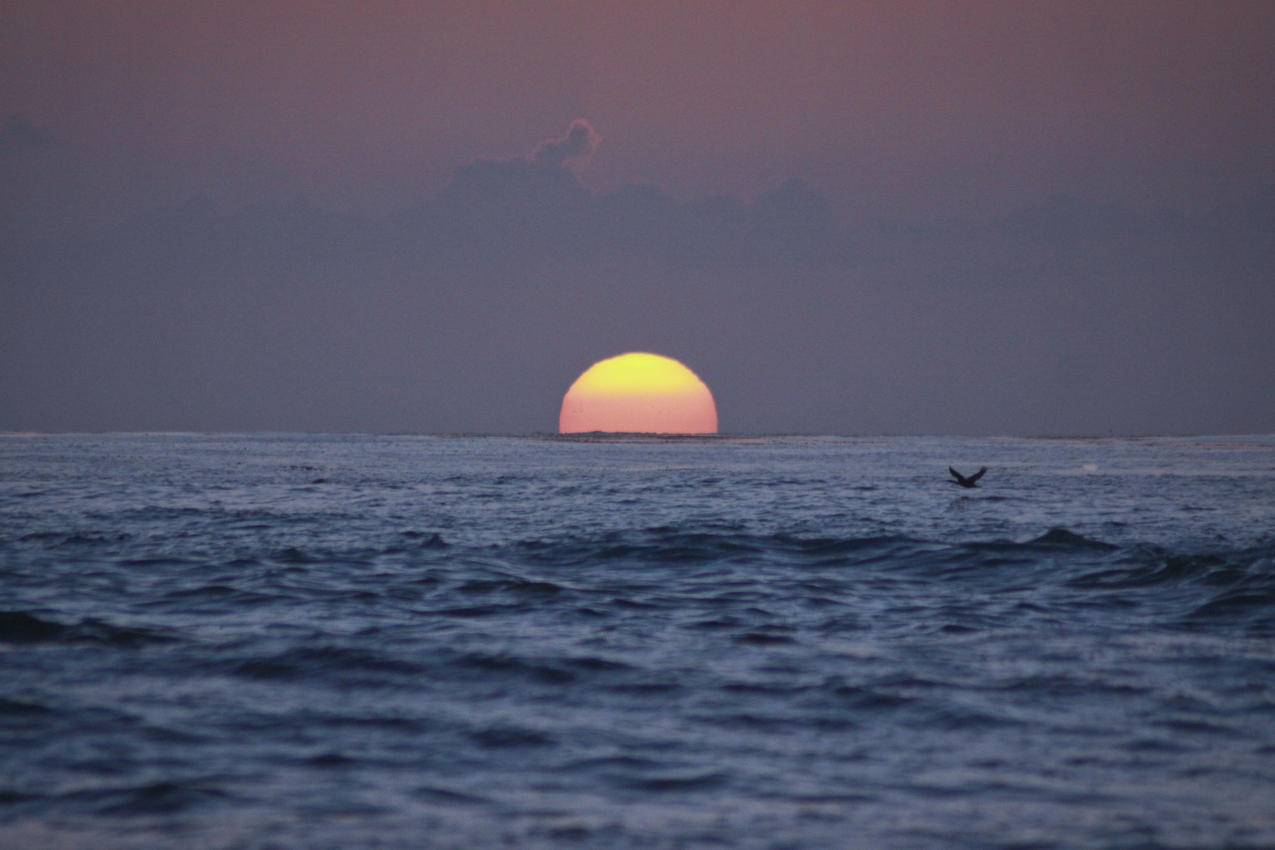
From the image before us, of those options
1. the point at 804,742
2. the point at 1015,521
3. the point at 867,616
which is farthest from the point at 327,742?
the point at 1015,521

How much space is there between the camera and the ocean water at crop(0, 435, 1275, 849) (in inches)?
326

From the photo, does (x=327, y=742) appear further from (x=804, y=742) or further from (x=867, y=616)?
(x=867, y=616)

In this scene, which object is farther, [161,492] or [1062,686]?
[161,492]

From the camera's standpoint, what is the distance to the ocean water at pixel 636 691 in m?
8.29

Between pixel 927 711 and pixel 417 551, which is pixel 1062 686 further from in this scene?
pixel 417 551

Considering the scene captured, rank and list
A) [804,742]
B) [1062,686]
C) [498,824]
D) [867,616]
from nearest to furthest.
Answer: [498,824] < [804,742] < [1062,686] < [867,616]

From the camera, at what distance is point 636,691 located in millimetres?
12234

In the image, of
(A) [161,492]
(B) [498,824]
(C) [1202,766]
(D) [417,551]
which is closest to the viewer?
(B) [498,824]

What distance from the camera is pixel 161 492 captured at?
44781mm

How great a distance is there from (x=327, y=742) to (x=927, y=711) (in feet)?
17.9

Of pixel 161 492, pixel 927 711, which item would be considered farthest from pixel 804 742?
pixel 161 492

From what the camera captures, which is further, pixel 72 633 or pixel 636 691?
pixel 72 633

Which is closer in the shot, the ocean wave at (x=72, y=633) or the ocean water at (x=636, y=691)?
the ocean water at (x=636, y=691)

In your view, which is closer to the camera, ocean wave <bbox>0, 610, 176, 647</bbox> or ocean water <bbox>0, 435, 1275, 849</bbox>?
ocean water <bbox>0, 435, 1275, 849</bbox>
